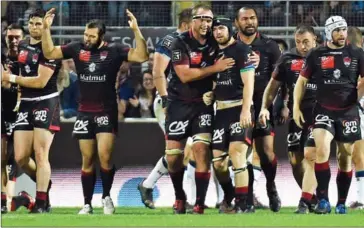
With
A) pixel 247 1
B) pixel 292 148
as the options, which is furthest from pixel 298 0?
pixel 292 148

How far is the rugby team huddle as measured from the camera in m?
15.7

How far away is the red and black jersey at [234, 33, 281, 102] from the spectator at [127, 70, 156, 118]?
3644 millimetres

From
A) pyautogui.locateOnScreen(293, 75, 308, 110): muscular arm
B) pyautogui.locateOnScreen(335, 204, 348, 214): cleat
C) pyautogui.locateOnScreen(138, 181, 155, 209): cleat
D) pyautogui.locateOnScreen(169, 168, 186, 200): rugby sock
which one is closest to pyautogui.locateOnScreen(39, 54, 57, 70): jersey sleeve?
pyautogui.locateOnScreen(169, 168, 186, 200): rugby sock

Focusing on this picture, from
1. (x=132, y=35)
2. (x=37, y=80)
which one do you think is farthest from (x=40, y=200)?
(x=132, y=35)

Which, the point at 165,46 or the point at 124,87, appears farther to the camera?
the point at 124,87

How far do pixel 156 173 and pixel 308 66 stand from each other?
11.3ft

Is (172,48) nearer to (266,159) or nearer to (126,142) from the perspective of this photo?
(266,159)

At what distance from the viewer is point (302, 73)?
16.1 m

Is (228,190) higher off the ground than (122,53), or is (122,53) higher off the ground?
(122,53)

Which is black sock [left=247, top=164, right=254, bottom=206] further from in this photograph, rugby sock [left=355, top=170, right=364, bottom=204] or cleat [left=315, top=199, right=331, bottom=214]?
rugby sock [left=355, top=170, right=364, bottom=204]

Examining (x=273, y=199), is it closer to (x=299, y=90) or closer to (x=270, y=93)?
(x=270, y=93)

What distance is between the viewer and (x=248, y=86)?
15.4 metres

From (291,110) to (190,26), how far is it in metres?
2.07

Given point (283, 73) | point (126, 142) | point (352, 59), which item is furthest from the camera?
point (126, 142)
